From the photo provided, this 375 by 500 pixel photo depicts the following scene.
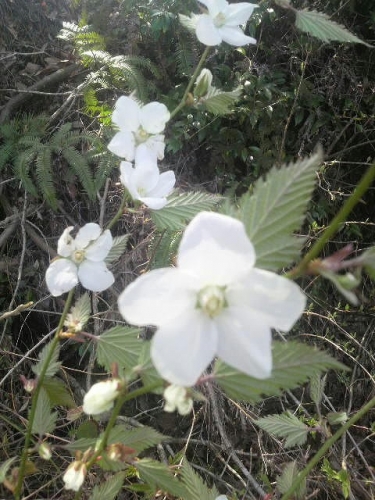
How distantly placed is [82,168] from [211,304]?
182 centimetres

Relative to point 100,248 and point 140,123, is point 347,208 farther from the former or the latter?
point 140,123

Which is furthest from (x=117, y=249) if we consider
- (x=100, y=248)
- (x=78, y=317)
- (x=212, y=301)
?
(x=212, y=301)

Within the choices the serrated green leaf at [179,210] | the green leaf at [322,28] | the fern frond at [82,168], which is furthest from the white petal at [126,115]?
the fern frond at [82,168]

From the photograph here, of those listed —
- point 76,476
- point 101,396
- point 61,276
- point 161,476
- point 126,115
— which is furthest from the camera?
point 126,115

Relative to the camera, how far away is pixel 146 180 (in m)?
1.13

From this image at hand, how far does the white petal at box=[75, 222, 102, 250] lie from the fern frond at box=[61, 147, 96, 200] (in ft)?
3.94

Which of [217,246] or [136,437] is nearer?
[217,246]

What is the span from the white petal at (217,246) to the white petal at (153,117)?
732mm

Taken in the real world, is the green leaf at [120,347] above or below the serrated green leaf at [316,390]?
above

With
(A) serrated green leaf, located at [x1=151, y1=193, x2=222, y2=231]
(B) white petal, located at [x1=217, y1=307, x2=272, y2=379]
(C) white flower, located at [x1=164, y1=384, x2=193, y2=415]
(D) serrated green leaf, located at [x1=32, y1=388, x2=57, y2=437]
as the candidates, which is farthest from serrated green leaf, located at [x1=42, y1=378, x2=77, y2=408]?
(B) white petal, located at [x1=217, y1=307, x2=272, y2=379]

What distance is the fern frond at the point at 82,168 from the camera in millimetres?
2299

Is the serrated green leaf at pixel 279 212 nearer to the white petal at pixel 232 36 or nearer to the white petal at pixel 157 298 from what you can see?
the white petal at pixel 157 298

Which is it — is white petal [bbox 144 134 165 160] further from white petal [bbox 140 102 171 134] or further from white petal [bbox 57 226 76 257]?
white petal [bbox 57 226 76 257]

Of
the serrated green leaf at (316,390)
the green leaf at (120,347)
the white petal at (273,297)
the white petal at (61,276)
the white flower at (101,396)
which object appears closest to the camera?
the white petal at (273,297)
